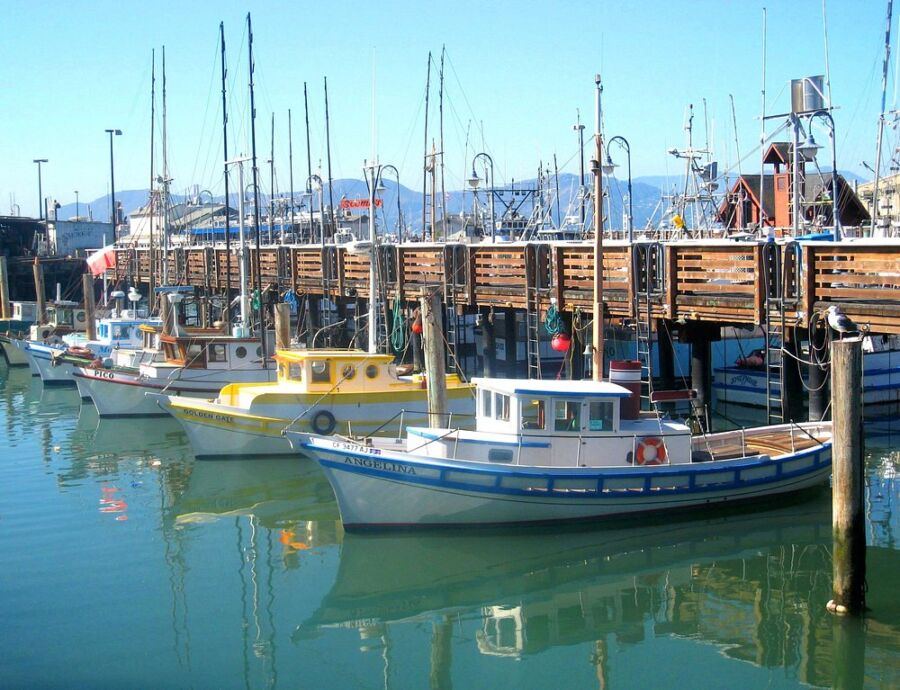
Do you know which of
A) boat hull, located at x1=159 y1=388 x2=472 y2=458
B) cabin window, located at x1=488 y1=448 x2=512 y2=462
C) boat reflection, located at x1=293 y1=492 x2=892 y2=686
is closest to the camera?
boat reflection, located at x1=293 y1=492 x2=892 y2=686

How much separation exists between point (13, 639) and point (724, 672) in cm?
913

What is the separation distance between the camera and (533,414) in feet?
55.9

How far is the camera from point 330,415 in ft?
74.7

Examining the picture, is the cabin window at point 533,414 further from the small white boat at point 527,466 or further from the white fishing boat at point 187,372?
the white fishing boat at point 187,372

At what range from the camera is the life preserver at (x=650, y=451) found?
17141 millimetres


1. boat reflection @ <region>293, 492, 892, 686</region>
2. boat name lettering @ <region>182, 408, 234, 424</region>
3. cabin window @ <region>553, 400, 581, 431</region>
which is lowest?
boat reflection @ <region>293, 492, 892, 686</region>

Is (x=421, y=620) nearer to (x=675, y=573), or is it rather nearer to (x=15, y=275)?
(x=675, y=573)

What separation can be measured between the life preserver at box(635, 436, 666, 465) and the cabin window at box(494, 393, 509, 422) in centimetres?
240

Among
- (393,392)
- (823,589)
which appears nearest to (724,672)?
(823,589)

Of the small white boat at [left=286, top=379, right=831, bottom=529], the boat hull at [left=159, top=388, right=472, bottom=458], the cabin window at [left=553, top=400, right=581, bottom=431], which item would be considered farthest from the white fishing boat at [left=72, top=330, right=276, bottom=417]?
the cabin window at [left=553, top=400, right=581, bottom=431]

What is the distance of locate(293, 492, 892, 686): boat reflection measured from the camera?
13.0 m

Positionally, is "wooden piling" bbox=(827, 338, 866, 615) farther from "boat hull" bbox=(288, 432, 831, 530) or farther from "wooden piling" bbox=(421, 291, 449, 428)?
"wooden piling" bbox=(421, 291, 449, 428)

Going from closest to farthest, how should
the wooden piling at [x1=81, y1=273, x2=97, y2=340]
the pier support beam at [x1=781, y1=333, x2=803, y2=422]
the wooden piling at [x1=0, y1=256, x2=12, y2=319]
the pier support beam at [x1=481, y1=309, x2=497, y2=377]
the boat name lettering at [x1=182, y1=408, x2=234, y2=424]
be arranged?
the pier support beam at [x1=781, y1=333, x2=803, y2=422], the boat name lettering at [x1=182, y1=408, x2=234, y2=424], the pier support beam at [x1=481, y1=309, x2=497, y2=377], the wooden piling at [x1=81, y1=273, x2=97, y2=340], the wooden piling at [x1=0, y1=256, x2=12, y2=319]

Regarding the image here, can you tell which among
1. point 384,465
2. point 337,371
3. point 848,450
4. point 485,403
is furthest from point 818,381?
point 337,371
